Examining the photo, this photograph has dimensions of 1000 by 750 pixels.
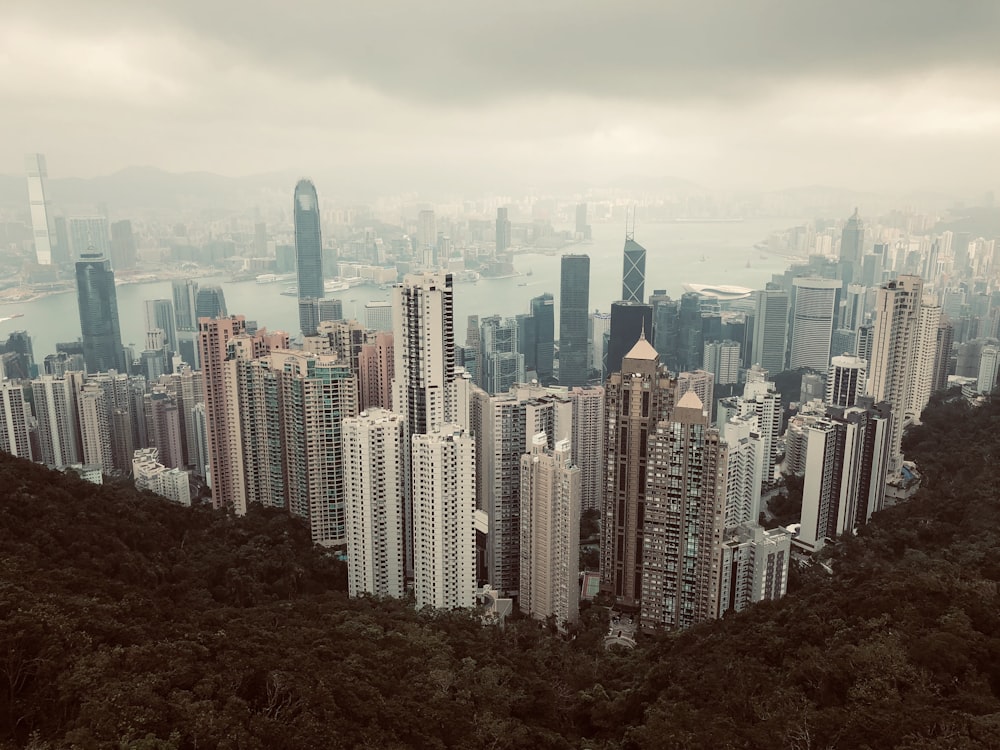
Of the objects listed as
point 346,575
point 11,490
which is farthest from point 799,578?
point 11,490

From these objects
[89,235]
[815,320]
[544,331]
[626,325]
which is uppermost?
[89,235]

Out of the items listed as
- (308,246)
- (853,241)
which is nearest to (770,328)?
(853,241)

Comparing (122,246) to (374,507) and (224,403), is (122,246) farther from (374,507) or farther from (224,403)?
(374,507)

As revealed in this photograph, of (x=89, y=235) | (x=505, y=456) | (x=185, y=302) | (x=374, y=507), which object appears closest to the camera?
(x=374, y=507)

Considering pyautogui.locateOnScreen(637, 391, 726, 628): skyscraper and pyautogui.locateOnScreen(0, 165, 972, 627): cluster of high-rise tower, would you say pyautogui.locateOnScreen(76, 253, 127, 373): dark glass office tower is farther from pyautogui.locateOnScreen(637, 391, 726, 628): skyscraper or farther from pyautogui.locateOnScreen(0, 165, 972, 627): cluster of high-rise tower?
pyautogui.locateOnScreen(637, 391, 726, 628): skyscraper

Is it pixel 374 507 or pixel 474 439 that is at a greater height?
pixel 474 439

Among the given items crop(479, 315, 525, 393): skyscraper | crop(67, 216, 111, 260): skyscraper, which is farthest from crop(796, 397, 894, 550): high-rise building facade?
crop(67, 216, 111, 260): skyscraper

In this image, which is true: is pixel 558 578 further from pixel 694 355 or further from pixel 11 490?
pixel 694 355
